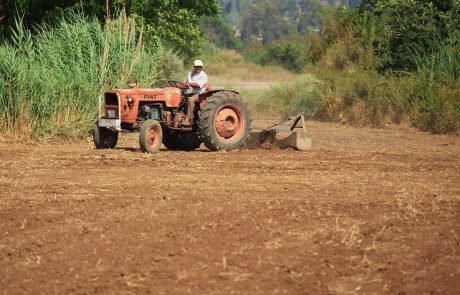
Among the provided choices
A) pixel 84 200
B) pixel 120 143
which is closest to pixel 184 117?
pixel 120 143

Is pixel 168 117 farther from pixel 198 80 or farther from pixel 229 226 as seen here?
pixel 229 226

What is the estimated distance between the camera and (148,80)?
20484 mm

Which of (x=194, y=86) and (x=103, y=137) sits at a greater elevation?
(x=194, y=86)

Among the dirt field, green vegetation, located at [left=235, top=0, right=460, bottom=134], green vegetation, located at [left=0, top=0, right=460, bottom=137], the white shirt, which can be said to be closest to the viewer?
the dirt field

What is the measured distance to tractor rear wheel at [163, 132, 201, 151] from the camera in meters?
17.1

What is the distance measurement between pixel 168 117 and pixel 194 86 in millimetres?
671

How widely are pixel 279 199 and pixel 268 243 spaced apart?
240 centimetres

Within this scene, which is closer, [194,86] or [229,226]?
[229,226]

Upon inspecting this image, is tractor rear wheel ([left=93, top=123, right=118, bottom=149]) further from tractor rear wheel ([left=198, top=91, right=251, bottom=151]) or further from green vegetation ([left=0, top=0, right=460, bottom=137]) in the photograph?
green vegetation ([left=0, top=0, right=460, bottom=137])

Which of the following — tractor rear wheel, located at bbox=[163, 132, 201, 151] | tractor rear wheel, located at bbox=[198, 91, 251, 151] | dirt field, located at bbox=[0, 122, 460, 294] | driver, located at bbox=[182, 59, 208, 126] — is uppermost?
driver, located at bbox=[182, 59, 208, 126]

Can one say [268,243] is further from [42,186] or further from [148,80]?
[148,80]

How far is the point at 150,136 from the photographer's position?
51.5 feet

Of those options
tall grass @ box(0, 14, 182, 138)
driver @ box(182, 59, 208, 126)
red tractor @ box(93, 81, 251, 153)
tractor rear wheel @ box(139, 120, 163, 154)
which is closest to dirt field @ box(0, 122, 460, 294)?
tractor rear wheel @ box(139, 120, 163, 154)

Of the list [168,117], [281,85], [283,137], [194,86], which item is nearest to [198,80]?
[194,86]
